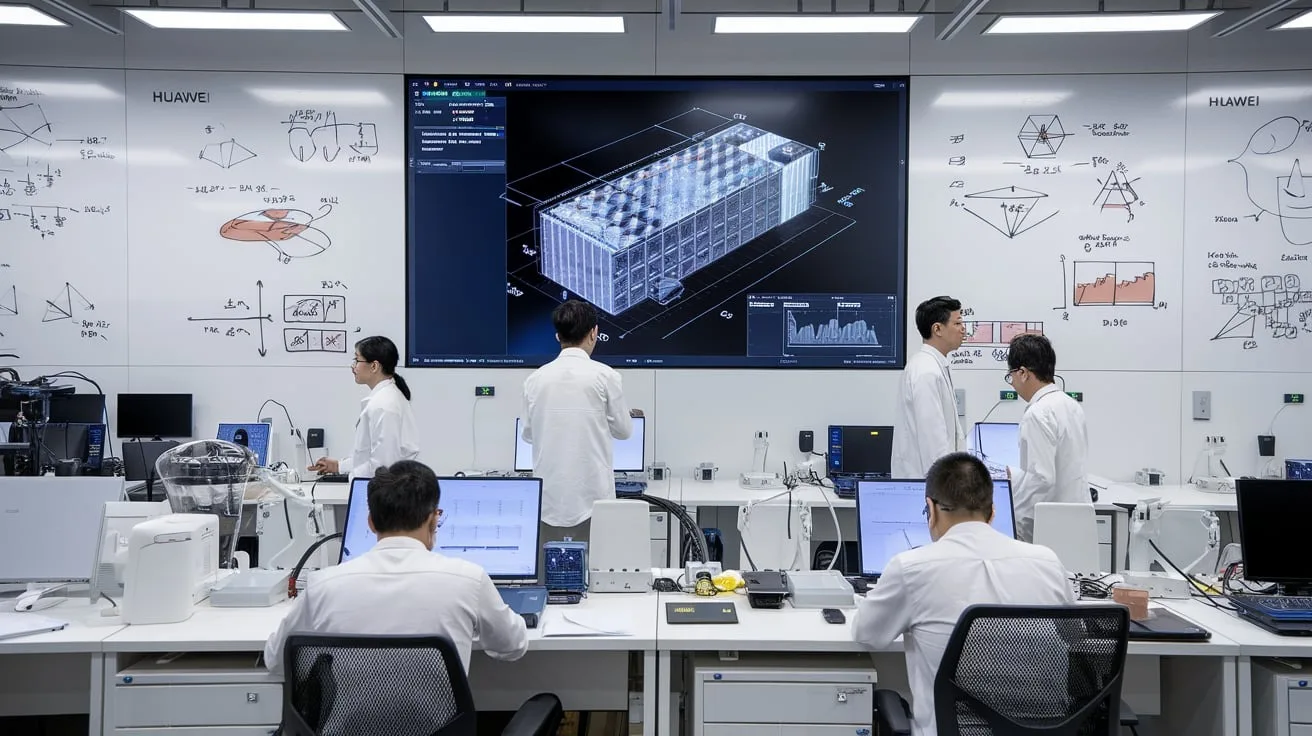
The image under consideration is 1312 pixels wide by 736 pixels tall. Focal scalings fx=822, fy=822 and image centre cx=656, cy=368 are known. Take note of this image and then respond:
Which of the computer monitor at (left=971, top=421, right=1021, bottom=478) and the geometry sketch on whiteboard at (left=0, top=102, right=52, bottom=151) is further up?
the geometry sketch on whiteboard at (left=0, top=102, right=52, bottom=151)

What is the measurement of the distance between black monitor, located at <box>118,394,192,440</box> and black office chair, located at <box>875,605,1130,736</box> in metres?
4.43

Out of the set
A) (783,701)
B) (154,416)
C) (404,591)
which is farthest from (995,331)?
(154,416)

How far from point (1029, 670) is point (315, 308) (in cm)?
426

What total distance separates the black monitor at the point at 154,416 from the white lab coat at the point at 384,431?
5.41 ft

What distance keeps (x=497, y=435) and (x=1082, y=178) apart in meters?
3.72

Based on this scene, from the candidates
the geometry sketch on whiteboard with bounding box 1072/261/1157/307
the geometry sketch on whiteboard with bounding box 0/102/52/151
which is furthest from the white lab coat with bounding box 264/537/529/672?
the geometry sketch on whiteboard with bounding box 0/102/52/151

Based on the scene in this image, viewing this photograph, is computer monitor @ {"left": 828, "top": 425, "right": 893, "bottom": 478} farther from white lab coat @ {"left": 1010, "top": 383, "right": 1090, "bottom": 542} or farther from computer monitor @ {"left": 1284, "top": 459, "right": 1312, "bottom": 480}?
computer monitor @ {"left": 1284, "top": 459, "right": 1312, "bottom": 480}

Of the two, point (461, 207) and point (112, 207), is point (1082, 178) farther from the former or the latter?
point (112, 207)

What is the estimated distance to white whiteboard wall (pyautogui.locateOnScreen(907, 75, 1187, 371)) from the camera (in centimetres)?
474

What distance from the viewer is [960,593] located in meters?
1.92

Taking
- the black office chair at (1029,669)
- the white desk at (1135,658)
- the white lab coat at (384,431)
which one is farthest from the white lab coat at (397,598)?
the white lab coat at (384,431)

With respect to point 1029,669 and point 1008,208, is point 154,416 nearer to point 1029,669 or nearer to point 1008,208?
point 1029,669

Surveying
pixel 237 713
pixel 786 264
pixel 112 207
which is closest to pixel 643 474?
pixel 786 264

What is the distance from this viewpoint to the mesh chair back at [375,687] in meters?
1.66
